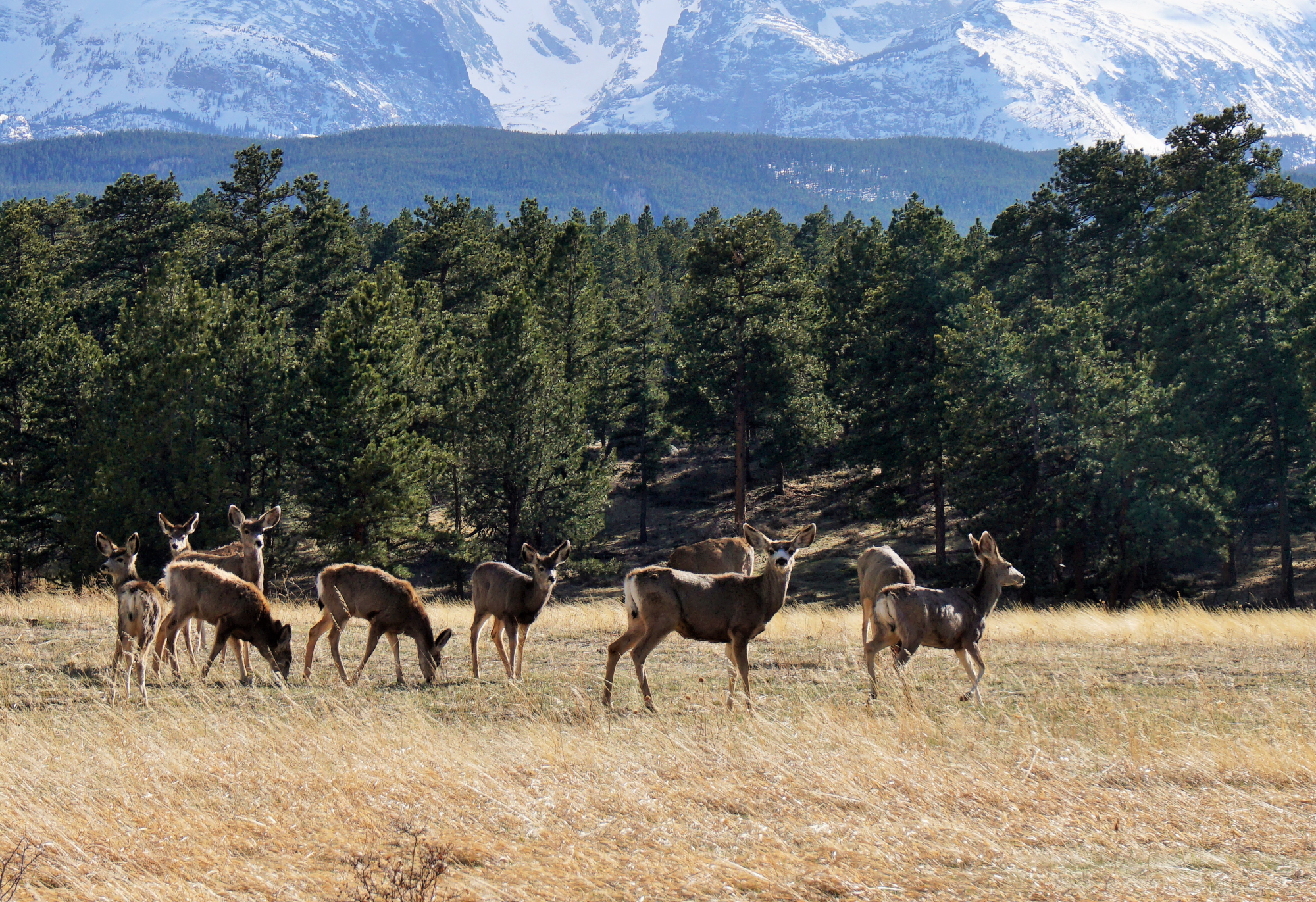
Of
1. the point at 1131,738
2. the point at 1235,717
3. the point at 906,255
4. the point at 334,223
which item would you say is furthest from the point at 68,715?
the point at 334,223

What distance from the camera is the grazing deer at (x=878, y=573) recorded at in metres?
17.0

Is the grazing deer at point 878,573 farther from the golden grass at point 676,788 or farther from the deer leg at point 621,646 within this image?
the deer leg at point 621,646

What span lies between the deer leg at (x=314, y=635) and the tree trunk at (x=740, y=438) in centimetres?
3300

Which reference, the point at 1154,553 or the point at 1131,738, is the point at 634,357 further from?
the point at 1131,738

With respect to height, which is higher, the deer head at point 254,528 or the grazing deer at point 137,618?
the deer head at point 254,528

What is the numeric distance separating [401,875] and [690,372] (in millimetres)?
41695

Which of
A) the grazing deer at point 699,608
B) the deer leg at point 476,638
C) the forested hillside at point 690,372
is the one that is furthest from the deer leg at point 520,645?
the forested hillside at point 690,372

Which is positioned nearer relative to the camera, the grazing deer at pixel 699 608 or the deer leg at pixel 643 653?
the deer leg at pixel 643 653

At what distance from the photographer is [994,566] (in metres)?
14.4

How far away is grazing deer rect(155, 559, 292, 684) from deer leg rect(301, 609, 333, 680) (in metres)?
0.21

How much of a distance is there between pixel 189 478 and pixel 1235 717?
97.7ft

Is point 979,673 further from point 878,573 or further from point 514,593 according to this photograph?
point 514,593

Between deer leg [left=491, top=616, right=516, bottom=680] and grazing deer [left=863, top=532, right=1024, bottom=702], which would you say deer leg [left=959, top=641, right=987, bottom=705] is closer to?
grazing deer [left=863, top=532, right=1024, bottom=702]

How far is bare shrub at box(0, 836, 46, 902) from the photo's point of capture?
21.0 ft
